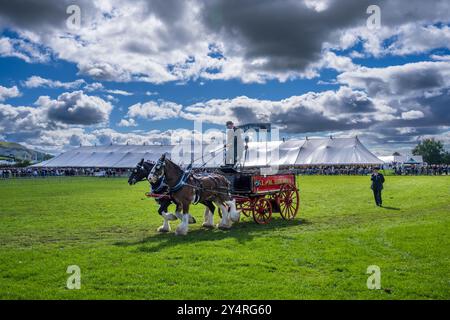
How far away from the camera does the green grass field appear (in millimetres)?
7184

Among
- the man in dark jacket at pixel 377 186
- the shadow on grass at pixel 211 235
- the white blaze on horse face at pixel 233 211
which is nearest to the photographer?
the shadow on grass at pixel 211 235

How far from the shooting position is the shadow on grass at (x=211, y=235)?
11219 millimetres

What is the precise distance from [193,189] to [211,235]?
1.68 m

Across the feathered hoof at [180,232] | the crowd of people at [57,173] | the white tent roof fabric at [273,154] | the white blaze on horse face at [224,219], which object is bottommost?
the feathered hoof at [180,232]

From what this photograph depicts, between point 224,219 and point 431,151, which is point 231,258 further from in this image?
point 431,151

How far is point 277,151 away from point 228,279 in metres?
65.3

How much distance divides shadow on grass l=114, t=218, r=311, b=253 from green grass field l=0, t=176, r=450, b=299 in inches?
1.2

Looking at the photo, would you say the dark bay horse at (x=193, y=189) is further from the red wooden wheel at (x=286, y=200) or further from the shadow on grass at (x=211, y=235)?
the red wooden wheel at (x=286, y=200)

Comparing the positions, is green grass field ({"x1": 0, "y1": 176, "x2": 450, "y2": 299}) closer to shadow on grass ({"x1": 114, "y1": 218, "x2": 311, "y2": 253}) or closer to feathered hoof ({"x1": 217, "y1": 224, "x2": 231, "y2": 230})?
shadow on grass ({"x1": 114, "y1": 218, "x2": 311, "y2": 253})

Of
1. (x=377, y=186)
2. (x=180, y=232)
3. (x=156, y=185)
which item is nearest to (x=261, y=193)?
(x=180, y=232)

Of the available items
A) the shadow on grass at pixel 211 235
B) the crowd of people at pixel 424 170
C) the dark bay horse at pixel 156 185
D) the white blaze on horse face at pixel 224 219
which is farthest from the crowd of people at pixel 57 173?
the dark bay horse at pixel 156 185

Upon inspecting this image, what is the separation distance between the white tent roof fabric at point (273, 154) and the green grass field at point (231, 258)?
41857mm

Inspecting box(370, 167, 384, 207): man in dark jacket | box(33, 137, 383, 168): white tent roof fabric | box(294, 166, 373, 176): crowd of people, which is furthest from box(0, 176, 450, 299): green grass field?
box(294, 166, 373, 176): crowd of people
